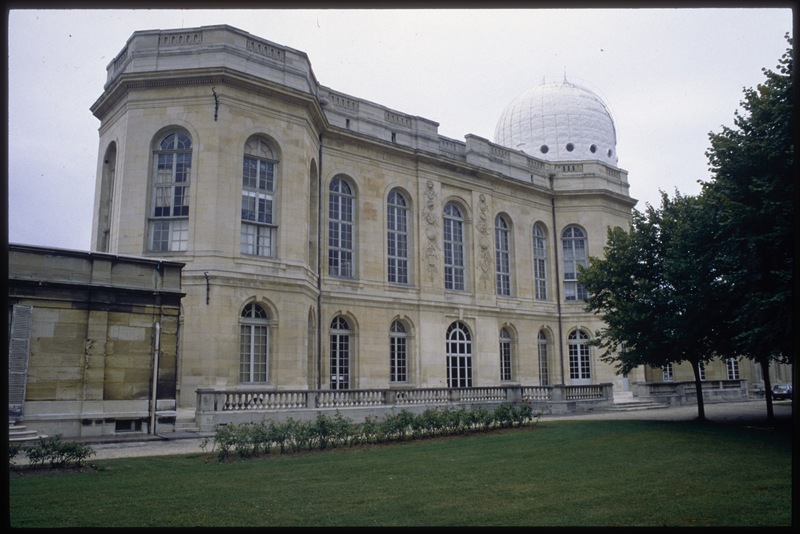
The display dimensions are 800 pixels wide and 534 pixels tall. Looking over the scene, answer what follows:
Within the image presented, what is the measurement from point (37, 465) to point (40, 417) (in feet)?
15.3

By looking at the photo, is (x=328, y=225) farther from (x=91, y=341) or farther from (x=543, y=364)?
(x=543, y=364)

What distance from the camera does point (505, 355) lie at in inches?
1439

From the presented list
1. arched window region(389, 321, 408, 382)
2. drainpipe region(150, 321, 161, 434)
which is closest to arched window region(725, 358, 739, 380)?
arched window region(389, 321, 408, 382)

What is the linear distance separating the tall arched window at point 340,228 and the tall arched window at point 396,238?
2144 mm

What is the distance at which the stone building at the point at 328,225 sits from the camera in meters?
23.9

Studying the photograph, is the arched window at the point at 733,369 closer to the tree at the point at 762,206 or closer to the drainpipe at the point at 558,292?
the drainpipe at the point at 558,292

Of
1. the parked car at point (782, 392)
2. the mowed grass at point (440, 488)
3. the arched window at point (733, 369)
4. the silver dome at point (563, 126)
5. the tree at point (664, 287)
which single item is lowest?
the mowed grass at point (440, 488)

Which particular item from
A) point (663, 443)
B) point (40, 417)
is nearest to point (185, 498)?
point (40, 417)

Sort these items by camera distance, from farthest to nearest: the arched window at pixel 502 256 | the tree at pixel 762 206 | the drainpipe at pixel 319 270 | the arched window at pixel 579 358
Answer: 1. the arched window at pixel 579 358
2. the arched window at pixel 502 256
3. the drainpipe at pixel 319 270
4. the tree at pixel 762 206

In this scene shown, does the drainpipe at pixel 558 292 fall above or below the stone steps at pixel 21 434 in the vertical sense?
above

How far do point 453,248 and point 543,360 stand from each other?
934cm

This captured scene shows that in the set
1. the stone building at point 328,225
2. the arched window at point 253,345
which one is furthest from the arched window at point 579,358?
the arched window at point 253,345

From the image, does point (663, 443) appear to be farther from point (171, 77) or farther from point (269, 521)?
point (171, 77)

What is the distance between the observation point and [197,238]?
2345cm
